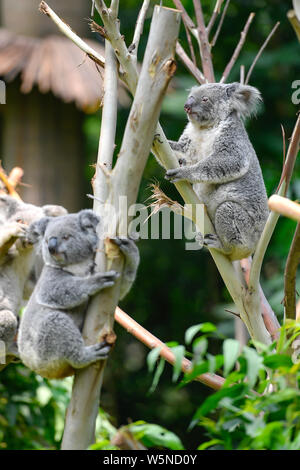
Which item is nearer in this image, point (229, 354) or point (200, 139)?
point (229, 354)

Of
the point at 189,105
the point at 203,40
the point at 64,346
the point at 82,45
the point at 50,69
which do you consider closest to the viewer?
the point at 64,346

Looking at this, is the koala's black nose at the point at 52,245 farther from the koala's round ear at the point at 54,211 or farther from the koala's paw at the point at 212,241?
the koala's round ear at the point at 54,211

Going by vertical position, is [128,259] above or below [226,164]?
below

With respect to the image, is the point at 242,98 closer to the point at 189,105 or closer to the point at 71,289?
the point at 189,105

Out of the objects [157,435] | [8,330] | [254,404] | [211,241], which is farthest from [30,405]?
[254,404]

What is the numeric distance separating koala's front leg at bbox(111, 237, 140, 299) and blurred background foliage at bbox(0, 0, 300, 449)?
3.85 metres

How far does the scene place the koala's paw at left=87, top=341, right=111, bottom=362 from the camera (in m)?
2.23

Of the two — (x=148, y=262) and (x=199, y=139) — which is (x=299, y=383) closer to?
(x=199, y=139)

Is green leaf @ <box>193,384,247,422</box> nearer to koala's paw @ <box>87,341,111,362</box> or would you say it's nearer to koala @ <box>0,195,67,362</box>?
koala's paw @ <box>87,341,111,362</box>

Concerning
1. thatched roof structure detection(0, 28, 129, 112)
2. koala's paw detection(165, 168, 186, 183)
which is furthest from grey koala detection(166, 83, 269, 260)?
A: thatched roof structure detection(0, 28, 129, 112)

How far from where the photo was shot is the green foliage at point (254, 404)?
1.60 m

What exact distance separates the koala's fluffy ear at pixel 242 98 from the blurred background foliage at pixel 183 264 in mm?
2565

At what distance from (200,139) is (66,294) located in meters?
1.54

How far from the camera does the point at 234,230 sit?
3316 millimetres
